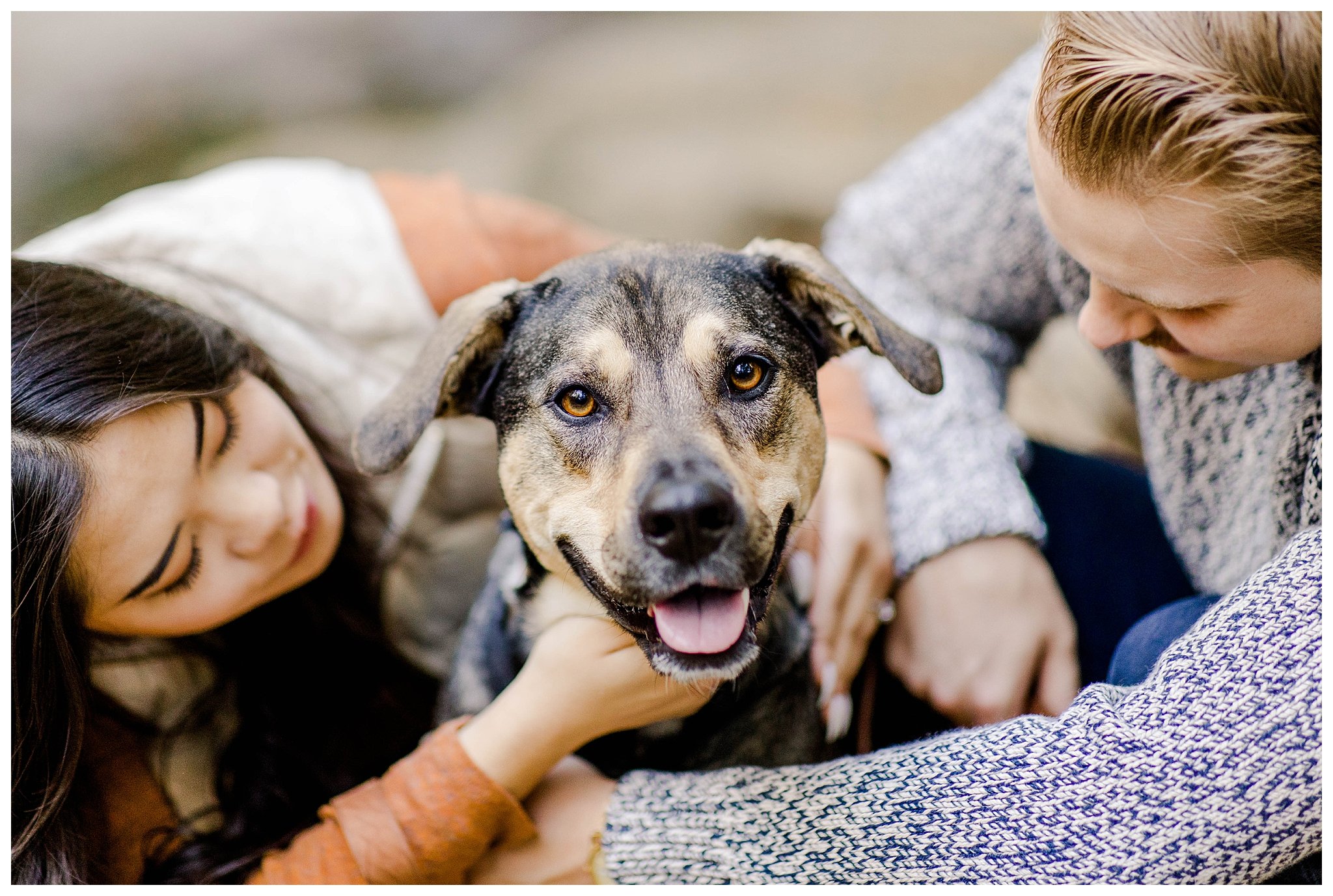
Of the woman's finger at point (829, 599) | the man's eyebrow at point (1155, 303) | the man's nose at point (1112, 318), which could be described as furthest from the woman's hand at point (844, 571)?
the man's eyebrow at point (1155, 303)

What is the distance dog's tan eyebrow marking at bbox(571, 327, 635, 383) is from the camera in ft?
6.11

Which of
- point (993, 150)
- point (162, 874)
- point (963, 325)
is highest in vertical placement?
point (993, 150)

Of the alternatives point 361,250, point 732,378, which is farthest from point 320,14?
point 732,378

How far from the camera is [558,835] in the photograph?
208 cm

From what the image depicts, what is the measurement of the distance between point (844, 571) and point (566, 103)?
13.5 ft

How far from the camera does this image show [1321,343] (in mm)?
1719

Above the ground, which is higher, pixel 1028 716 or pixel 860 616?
pixel 1028 716

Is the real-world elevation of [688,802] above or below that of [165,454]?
below

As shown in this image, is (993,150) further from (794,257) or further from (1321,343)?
(1321,343)

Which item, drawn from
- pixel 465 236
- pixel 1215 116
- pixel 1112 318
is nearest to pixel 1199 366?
pixel 1112 318

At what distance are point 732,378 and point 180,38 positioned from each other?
14.1 feet

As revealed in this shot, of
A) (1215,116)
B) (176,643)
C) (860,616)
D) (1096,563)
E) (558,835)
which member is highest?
(1215,116)

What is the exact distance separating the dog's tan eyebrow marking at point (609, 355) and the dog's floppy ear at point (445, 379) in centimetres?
28

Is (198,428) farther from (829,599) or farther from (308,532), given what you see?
(829,599)
